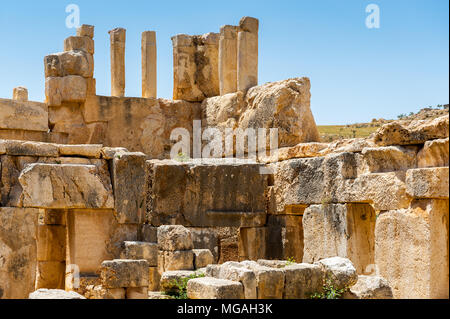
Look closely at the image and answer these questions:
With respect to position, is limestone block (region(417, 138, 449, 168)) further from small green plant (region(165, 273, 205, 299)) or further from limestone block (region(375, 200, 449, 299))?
small green plant (region(165, 273, 205, 299))

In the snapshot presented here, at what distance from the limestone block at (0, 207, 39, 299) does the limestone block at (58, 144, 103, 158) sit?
3.05 ft

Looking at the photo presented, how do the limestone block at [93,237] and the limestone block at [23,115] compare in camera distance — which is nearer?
the limestone block at [93,237]

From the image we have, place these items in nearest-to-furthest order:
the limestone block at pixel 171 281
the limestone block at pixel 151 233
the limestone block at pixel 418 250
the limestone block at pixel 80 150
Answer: the limestone block at pixel 418 250 → the limestone block at pixel 171 281 → the limestone block at pixel 80 150 → the limestone block at pixel 151 233

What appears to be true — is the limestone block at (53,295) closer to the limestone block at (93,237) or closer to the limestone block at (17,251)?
the limestone block at (17,251)

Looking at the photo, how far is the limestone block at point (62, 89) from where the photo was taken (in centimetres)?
1561

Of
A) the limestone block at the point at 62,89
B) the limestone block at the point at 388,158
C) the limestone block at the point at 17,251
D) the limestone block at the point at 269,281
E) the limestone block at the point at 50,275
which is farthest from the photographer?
the limestone block at the point at 62,89

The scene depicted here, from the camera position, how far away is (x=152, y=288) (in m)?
11.3

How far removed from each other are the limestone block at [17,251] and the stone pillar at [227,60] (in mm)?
6862

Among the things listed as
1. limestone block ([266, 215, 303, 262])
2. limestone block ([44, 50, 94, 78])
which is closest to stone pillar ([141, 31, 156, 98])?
limestone block ([44, 50, 94, 78])

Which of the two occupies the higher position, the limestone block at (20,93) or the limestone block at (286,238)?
the limestone block at (20,93)

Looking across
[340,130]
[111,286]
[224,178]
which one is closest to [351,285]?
[111,286]

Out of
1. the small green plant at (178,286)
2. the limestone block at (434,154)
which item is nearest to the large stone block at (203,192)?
the small green plant at (178,286)

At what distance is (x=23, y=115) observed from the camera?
15.2 m
